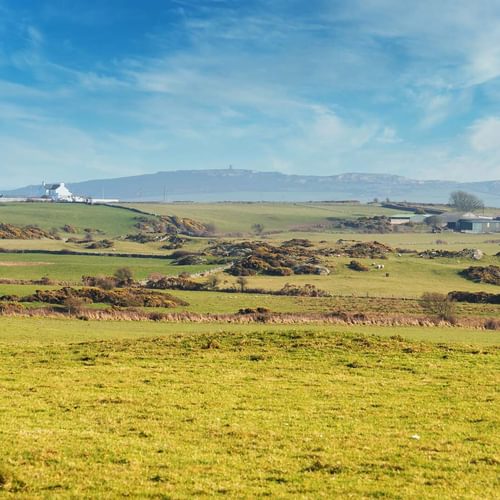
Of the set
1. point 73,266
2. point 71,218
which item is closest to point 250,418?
point 73,266

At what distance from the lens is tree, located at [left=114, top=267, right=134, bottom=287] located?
73.8 metres

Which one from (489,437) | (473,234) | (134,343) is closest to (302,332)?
(134,343)

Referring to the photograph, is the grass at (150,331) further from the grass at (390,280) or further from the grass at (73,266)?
the grass at (73,266)

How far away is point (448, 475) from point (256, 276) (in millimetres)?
68477

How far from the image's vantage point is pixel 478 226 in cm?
18375

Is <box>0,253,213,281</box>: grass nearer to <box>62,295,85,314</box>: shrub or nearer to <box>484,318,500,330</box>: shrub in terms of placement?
<box>62,295,85,314</box>: shrub

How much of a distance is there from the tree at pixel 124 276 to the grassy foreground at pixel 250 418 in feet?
136

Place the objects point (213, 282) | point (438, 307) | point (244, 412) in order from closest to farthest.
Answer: point (244, 412) → point (438, 307) → point (213, 282)

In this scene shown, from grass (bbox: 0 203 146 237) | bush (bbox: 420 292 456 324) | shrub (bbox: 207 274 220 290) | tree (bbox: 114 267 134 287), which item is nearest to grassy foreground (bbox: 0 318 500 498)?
bush (bbox: 420 292 456 324)

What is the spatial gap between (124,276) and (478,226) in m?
129

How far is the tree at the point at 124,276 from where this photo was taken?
73.8 meters

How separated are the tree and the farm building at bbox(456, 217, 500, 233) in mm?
123720

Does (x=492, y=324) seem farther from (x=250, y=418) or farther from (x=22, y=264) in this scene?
(x=22, y=264)

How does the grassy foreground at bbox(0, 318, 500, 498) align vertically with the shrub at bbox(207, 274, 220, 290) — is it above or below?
above
